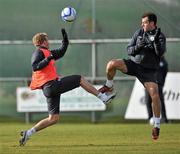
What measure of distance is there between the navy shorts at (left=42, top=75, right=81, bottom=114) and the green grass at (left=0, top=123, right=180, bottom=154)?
0.79 m

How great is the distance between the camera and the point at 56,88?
44.6 ft

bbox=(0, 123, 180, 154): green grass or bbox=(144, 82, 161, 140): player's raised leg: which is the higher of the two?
bbox=(144, 82, 161, 140): player's raised leg

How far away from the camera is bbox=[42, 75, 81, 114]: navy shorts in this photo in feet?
44.7

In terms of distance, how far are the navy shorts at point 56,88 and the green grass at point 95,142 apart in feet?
2.58

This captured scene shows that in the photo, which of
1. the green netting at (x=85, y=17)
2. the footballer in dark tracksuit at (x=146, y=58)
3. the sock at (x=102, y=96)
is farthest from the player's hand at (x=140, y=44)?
the green netting at (x=85, y=17)

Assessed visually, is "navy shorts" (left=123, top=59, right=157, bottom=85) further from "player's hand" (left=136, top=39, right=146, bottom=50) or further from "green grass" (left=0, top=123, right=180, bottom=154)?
"green grass" (left=0, top=123, right=180, bottom=154)

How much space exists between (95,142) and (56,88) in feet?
5.70

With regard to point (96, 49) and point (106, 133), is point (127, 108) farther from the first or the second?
point (106, 133)

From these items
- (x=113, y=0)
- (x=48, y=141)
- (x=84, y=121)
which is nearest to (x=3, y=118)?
(x=84, y=121)

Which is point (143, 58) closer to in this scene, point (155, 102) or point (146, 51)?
point (146, 51)

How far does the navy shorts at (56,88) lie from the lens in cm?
1361

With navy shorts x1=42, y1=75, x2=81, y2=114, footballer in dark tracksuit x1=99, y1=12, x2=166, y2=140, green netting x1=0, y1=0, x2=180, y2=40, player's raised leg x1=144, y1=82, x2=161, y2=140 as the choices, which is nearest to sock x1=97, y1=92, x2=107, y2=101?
footballer in dark tracksuit x1=99, y1=12, x2=166, y2=140

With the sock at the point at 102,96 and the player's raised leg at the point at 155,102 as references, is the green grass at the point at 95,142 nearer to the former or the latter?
the player's raised leg at the point at 155,102

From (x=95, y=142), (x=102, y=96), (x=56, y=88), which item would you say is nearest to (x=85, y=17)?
(x=95, y=142)
